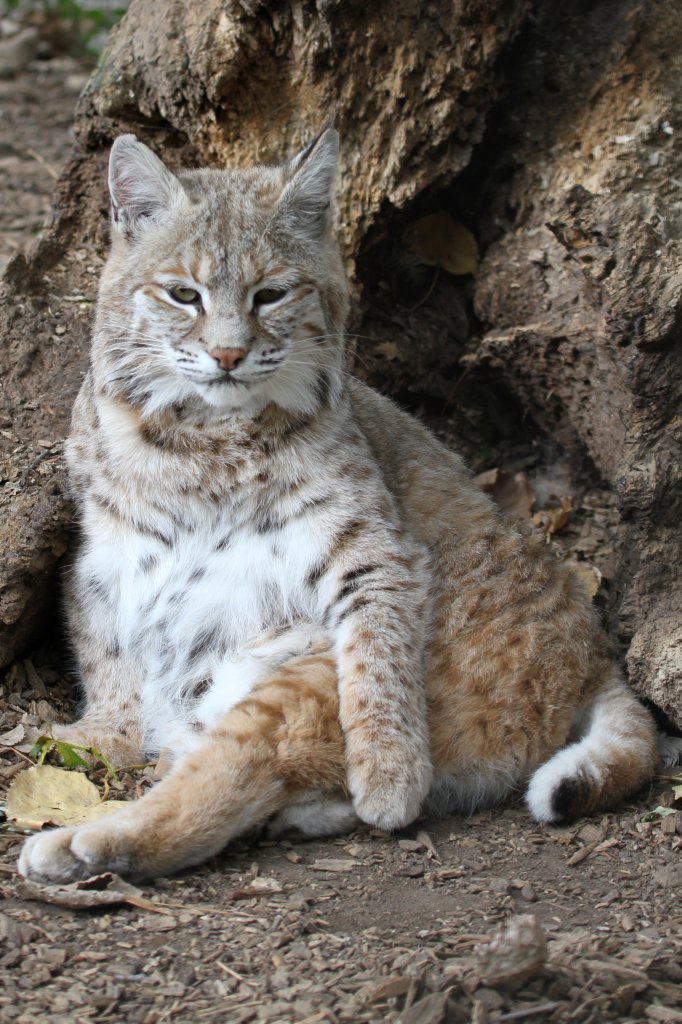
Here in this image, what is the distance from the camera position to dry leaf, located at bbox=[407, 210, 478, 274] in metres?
5.29

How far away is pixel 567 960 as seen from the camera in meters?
2.70

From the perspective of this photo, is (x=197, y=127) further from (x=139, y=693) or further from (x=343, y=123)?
(x=139, y=693)

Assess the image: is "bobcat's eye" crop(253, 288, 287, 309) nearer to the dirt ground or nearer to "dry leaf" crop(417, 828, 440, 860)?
the dirt ground

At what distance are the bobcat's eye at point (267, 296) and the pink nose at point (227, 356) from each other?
246 mm

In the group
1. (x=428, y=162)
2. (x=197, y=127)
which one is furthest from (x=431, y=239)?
(x=197, y=127)

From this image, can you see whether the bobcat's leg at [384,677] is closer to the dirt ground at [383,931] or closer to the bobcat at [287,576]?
the bobcat at [287,576]

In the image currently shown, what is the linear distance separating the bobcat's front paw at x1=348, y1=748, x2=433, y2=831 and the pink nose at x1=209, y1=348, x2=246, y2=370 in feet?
4.04

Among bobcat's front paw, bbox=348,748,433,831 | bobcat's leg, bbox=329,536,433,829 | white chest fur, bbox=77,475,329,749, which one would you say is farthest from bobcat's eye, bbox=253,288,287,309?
bobcat's front paw, bbox=348,748,433,831

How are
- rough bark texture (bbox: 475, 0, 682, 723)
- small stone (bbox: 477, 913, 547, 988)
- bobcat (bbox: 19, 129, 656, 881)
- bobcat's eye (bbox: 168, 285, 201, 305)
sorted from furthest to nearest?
rough bark texture (bbox: 475, 0, 682, 723) < bobcat's eye (bbox: 168, 285, 201, 305) < bobcat (bbox: 19, 129, 656, 881) < small stone (bbox: 477, 913, 547, 988)

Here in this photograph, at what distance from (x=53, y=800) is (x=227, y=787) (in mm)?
651

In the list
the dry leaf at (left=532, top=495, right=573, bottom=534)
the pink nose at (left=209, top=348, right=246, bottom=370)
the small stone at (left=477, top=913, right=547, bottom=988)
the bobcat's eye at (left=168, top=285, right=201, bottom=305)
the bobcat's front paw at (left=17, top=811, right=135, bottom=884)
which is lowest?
the bobcat's front paw at (left=17, top=811, right=135, bottom=884)

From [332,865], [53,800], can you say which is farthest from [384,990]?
[53,800]

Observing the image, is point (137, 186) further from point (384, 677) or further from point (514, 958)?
point (514, 958)

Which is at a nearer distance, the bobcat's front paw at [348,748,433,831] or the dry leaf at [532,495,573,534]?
the bobcat's front paw at [348,748,433,831]
